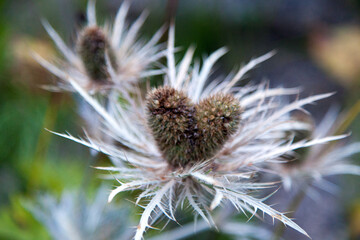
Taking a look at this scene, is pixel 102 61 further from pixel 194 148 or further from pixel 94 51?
pixel 194 148

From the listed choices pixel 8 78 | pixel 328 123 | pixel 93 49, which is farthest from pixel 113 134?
pixel 8 78

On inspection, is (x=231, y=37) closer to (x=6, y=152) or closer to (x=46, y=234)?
(x=6, y=152)

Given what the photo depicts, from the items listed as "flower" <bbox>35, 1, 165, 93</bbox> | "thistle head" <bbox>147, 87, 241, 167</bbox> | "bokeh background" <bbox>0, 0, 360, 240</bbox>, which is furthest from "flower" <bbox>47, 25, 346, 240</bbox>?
"bokeh background" <bbox>0, 0, 360, 240</bbox>

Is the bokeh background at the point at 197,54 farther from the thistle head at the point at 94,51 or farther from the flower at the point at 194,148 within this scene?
the flower at the point at 194,148

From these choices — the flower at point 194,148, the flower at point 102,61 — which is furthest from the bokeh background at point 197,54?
the flower at point 194,148

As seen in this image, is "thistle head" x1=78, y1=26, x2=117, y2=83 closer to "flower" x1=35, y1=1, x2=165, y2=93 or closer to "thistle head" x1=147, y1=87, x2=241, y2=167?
"flower" x1=35, y1=1, x2=165, y2=93

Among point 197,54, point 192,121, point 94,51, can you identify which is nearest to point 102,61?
point 94,51
